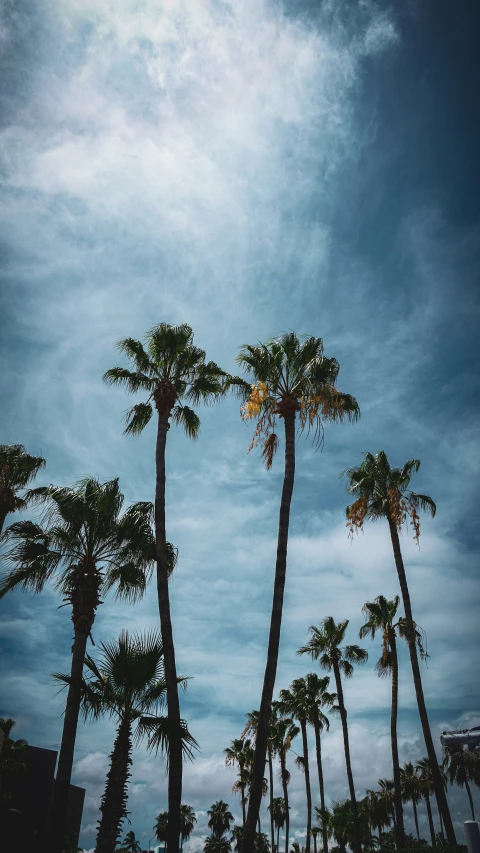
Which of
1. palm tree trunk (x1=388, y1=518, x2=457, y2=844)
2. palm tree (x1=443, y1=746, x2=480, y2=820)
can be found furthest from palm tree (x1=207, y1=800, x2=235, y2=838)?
palm tree trunk (x1=388, y1=518, x2=457, y2=844)

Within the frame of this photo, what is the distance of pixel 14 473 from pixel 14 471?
9 cm

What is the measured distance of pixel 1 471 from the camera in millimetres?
21906

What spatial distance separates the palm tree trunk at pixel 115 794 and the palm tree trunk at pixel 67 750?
1094 mm

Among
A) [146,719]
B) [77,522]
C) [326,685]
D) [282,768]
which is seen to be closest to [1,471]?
[77,522]

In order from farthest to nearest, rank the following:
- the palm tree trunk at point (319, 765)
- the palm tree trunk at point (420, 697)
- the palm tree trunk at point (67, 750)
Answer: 1. the palm tree trunk at point (319, 765)
2. the palm tree trunk at point (420, 697)
3. the palm tree trunk at point (67, 750)

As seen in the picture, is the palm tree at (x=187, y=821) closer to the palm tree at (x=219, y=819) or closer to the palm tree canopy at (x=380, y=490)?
the palm tree at (x=219, y=819)

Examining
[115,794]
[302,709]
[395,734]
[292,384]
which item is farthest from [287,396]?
[302,709]

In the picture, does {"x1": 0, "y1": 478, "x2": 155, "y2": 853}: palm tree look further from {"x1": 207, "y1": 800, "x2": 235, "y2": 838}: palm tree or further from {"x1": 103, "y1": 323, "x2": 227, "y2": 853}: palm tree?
{"x1": 207, "y1": 800, "x2": 235, "y2": 838}: palm tree

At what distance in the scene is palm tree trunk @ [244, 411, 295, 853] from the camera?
13.2 metres

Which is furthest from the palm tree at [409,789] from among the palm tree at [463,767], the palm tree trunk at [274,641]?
the palm tree trunk at [274,641]

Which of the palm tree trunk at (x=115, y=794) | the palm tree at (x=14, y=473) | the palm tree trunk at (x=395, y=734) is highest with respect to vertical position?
the palm tree at (x=14, y=473)

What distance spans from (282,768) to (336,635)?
74.8ft

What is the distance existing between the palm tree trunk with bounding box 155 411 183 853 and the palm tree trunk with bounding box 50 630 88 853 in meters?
2.53

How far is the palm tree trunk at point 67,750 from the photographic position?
1379 cm
